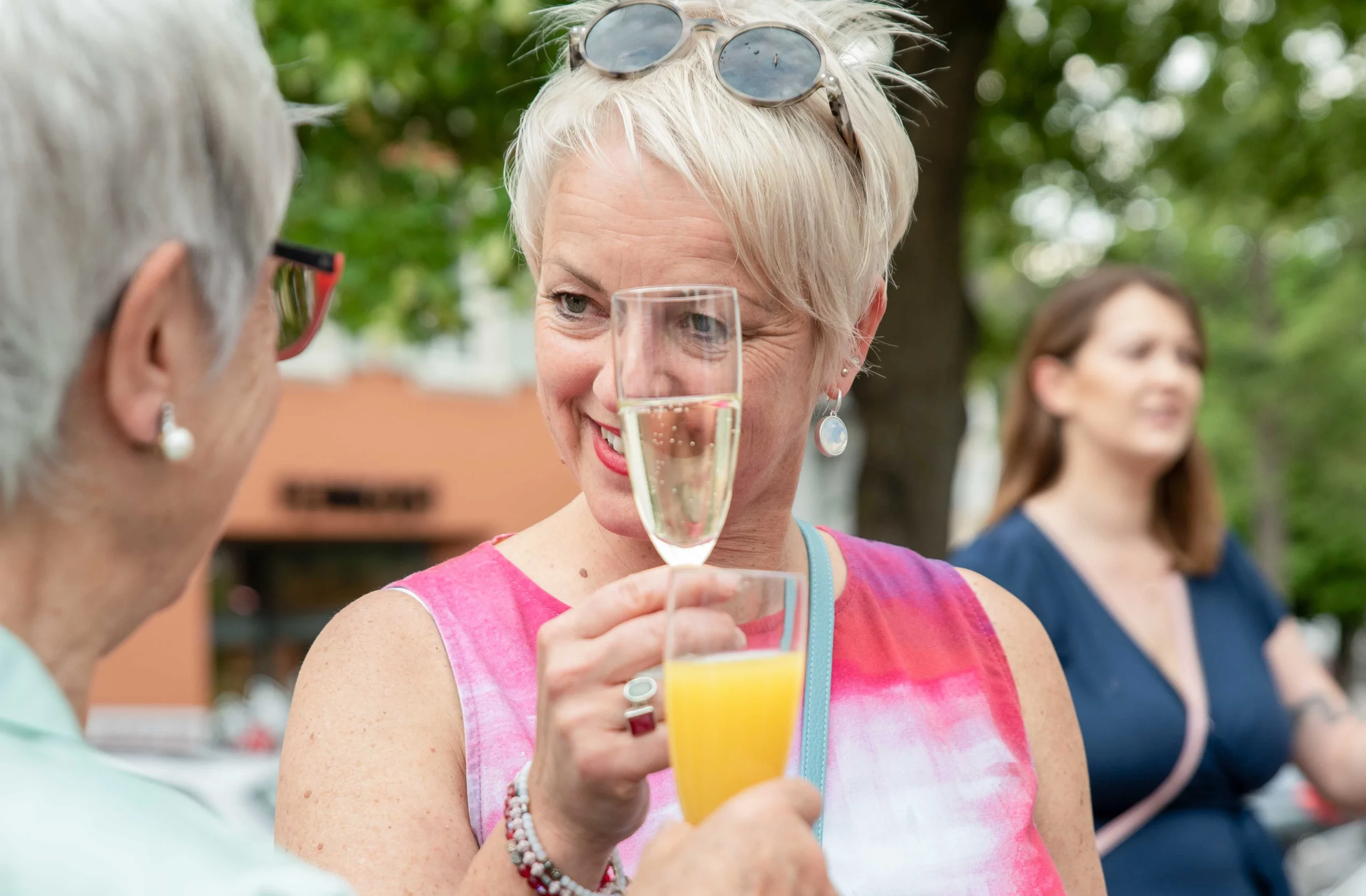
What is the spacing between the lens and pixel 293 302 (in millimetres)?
1534

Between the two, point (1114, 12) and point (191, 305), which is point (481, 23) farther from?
point (191, 305)

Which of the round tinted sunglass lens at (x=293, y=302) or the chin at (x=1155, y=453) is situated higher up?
the round tinted sunglass lens at (x=293, y=302)

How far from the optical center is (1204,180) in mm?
9133

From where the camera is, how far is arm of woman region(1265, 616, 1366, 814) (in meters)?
3.52

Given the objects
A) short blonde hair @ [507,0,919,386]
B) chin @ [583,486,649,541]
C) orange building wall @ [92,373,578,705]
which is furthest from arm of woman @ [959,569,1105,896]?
orange building wall @ [92,373,578,705]

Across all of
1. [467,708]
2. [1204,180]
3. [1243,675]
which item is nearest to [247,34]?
[467,708]

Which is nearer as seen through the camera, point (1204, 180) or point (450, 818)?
point (450, 818)

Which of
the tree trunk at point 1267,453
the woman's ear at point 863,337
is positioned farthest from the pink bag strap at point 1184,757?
the tree trunk at point 1267,453

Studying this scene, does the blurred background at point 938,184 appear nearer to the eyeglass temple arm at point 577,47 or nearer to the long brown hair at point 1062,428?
the long brown hair at point 1062,428

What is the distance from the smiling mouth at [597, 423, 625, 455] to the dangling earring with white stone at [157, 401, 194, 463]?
747 millimetres

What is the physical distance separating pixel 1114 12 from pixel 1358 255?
16882 millimetres

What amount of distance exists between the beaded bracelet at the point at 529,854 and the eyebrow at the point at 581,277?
0.67 metres

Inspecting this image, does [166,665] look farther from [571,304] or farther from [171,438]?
[171,438]

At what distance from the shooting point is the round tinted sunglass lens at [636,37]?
79.0 inches
